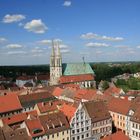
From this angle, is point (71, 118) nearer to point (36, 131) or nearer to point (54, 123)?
point (54, 123)

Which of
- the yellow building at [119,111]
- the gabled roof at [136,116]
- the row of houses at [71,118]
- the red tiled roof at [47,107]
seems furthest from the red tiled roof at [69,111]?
the gabled roof at [136,116]

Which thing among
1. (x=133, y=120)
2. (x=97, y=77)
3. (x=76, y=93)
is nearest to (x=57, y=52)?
(x=97, y=77)

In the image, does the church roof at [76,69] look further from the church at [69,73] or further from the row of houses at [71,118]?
the row of houses at [71,118]

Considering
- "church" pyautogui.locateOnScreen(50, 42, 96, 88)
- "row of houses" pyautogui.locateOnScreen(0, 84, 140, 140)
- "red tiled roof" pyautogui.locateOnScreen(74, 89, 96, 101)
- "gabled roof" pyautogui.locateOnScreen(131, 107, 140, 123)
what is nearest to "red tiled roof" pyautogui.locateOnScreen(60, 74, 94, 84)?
"church" pyautogui.locateOnScreen(50, 42, 96, 88)

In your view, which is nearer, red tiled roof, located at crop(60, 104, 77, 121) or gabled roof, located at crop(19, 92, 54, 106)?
red tiled roof, located at crop(60, 104, 77, 121)

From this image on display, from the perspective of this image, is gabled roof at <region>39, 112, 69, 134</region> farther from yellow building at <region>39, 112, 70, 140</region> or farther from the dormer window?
the dormer window

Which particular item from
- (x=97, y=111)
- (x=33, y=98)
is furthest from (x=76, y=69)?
(x=97, y=111)
